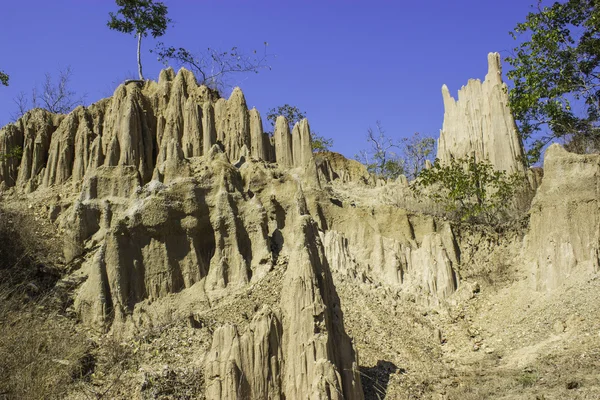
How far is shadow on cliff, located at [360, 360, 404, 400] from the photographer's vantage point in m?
17.8

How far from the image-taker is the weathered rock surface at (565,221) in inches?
866

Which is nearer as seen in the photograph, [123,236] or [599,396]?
[599,396]

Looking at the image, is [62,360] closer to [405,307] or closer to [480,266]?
[405,307]

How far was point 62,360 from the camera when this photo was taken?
1758 cm

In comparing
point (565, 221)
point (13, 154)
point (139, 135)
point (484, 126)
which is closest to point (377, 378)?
point (565, 221)

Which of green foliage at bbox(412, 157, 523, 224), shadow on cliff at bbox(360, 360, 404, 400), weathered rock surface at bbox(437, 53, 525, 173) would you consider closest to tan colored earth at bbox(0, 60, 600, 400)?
shadow on cliff at bbox(360, 360, 404, 400)

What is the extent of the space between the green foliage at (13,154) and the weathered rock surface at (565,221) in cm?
1969

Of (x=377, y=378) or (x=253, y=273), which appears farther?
(x=253, y=273)

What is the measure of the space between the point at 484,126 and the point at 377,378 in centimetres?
1913

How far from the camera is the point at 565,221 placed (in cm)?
2252

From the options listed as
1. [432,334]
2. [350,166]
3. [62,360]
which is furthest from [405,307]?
[350,166]

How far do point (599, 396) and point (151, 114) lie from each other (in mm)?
20026

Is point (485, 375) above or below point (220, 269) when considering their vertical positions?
below

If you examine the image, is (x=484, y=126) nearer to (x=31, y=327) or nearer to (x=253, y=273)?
(x=253, y=273)
